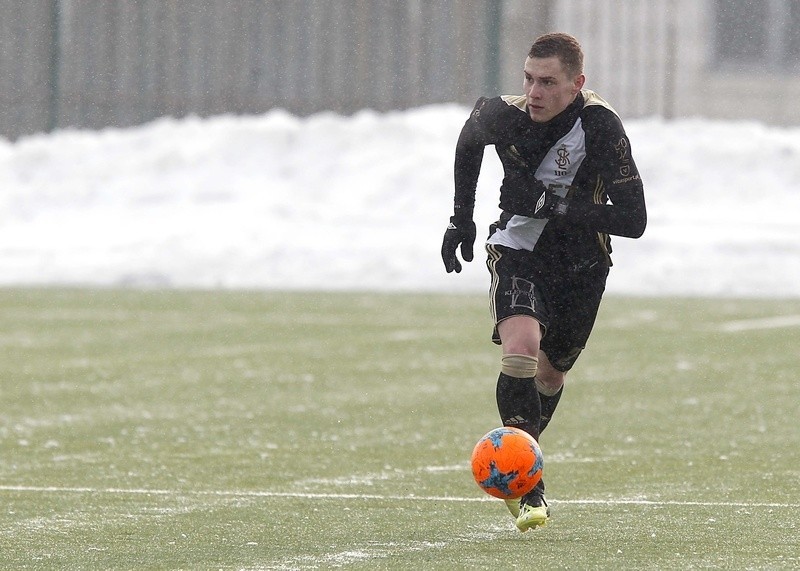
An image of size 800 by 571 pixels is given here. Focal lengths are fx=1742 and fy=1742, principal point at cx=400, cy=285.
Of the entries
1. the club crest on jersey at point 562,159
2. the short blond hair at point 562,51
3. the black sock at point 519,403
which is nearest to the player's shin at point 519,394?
the black sock at point 519,403

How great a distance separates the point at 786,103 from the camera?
91.9 feet

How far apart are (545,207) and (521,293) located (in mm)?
344

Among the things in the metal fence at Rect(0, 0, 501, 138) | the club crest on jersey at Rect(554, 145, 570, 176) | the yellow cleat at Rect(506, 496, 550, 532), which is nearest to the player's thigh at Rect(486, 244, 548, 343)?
the club crest on jersey at Rect(554, 145, 570, 176)

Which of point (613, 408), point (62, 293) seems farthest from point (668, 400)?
point (62, 293)

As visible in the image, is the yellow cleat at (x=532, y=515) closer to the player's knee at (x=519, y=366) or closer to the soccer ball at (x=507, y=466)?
the soccer ball at (x=507, y=466)

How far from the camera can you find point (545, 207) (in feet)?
21.4

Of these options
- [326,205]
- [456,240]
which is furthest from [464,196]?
[326,205]

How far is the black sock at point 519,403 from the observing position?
21.3 ft

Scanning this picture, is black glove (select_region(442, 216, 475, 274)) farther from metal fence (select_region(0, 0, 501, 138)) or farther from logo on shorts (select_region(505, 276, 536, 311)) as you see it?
metal fence (select_region(0, 0, 501, 138))

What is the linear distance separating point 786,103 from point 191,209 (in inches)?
383

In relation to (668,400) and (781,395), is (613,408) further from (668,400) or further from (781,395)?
(781,395)

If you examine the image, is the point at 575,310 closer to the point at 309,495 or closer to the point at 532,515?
the point at 532,515

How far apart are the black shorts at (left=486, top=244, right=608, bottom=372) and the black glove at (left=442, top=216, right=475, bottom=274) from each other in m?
0.09

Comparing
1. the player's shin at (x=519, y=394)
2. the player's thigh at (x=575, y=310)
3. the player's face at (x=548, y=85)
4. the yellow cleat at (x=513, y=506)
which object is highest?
the player's face at (x=548, y=85)
